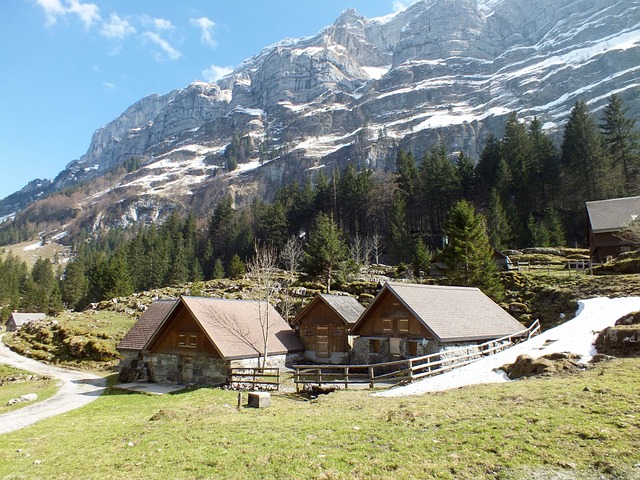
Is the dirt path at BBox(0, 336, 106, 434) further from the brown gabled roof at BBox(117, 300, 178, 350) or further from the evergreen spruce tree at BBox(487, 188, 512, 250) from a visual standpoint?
the evergreen spruce tree at BBox(487, 188, 512, 250)

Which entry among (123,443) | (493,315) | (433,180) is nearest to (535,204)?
(433,180)

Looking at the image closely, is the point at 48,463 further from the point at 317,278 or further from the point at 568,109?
the point at 568,109

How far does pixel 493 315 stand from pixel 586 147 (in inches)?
1877

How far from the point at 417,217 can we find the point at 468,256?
34.8 meters

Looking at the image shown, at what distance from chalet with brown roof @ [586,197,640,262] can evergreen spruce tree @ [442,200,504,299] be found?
13.3m

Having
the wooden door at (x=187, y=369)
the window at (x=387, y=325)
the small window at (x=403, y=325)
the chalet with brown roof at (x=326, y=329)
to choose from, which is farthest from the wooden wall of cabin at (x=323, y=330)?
the wooden door at (x=187, y=369)

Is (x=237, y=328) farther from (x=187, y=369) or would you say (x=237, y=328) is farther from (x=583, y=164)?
(x=583, y=164)

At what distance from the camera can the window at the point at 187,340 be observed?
29156mm

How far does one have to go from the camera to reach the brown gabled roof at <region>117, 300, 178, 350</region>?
31578 millimetres

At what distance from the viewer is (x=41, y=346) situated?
143 feet

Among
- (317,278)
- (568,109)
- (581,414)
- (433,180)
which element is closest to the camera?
(581,414)

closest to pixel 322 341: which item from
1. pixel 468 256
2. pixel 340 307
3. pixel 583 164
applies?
pixel 340 307

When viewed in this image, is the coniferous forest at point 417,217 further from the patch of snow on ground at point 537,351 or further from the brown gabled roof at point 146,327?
the brown gabled roof at point 146,327

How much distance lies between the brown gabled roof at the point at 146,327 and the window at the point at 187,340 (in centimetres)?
202
